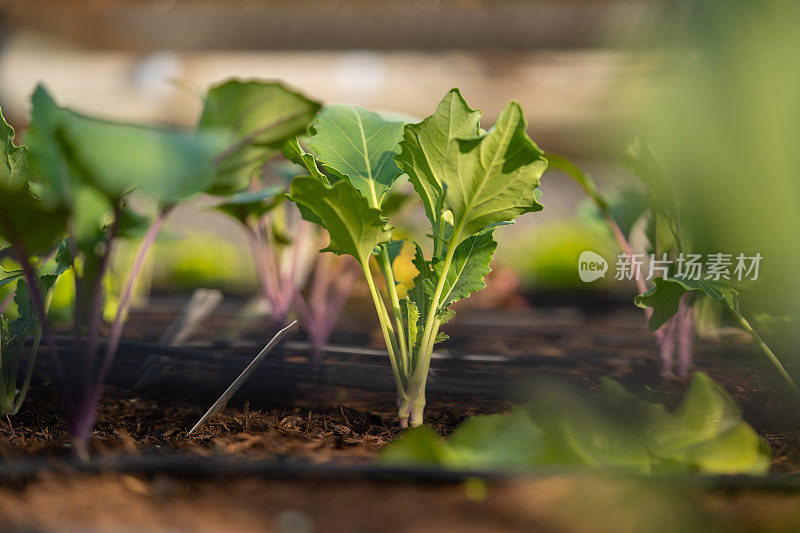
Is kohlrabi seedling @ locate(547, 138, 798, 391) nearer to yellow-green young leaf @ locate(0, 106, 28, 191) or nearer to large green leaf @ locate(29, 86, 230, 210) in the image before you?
large green leaf @ locate(29, 86, 230, 210)

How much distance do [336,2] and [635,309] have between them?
2.20 meters

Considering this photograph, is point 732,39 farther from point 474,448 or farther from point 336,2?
point 336,2

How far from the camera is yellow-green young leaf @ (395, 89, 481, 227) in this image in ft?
1.43

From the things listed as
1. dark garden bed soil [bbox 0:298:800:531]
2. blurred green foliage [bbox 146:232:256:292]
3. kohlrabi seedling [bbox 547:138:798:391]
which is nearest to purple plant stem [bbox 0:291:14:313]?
dark garden bed soil [bbox 0:298:800:531]

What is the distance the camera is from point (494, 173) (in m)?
0.42

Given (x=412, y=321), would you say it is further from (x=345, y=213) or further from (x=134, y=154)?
(x=134, y=154)

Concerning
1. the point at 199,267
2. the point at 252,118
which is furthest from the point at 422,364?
the point at 199,267

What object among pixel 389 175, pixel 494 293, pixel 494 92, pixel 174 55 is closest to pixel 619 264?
pixel 389 175

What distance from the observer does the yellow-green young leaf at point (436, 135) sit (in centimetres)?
44

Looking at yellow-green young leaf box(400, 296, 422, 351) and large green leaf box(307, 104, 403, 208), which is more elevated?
large green leaf box(307, 104, 403, 208)

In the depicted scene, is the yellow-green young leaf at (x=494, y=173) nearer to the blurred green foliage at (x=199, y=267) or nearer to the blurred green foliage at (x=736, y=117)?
the blurred green foliage at (x=736, y=117)

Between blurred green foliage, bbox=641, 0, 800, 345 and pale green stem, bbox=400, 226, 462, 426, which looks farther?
pale green stem, bbox=400, 226, 462, 426

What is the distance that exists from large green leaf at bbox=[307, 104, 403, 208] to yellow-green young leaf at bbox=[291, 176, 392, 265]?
0.06 metres

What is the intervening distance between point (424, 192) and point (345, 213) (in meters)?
0.09
